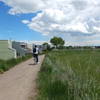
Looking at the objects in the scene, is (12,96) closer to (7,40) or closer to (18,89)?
(18,89)

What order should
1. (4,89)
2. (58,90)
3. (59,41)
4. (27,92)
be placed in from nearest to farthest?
1. (58,90)
2. (27,92)
3. (4,89)
4. (59,41)

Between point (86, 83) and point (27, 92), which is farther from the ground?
point (86, 83)

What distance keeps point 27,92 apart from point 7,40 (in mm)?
30495

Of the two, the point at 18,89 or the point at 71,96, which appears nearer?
the point at 71,96

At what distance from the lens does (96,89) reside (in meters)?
8.85

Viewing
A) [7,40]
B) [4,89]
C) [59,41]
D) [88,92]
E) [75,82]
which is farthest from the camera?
[59,41]

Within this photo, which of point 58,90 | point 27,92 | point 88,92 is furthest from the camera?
point 27,92

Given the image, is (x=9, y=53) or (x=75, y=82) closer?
(x=75, y=82)

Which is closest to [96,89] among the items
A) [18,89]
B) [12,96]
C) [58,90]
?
[58,90]

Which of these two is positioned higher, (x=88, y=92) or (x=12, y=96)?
(x=88, y=92)

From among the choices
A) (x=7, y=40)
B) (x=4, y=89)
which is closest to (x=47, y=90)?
(x=4, y=89)

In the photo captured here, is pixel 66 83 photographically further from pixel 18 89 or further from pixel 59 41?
pixel 59 41

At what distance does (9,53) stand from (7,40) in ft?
6.40

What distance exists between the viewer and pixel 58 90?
1024 centimetres
